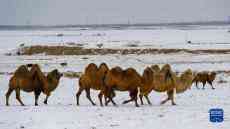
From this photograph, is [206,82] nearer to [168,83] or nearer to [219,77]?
[219,77]

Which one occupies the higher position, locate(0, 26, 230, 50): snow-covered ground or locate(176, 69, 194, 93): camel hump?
locate(176, 69, 194, 93): camel hump

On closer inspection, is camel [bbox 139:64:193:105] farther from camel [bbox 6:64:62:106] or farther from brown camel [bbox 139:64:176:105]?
camel [bbox 6:64:62:106]

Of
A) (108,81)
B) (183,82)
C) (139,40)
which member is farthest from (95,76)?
(139,40)

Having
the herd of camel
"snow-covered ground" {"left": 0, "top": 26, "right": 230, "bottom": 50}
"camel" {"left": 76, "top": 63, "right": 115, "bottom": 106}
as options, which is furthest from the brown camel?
"snow-covered ground" {"left": 0, "top": 26, "right": 230, "bottom": 50}

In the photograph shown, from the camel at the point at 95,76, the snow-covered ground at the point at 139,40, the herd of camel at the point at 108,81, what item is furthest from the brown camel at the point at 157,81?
the snow-covered ground at the point at 139,40

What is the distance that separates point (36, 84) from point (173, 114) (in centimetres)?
482

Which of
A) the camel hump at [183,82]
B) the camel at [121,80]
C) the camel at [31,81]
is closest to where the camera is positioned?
the camel at [121,80]

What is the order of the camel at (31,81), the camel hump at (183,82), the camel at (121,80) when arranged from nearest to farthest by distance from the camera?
the camel at (121,80)
the camel at (31,81)
the camel hump at (183,82)

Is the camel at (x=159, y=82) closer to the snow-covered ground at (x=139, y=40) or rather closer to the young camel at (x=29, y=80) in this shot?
the young camel at (x=29, y=80)

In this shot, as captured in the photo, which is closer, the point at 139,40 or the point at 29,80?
the point at 29,80

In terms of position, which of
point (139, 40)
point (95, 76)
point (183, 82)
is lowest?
point (139, 40)

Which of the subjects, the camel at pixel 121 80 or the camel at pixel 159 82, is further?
the camel at pixel 159 82

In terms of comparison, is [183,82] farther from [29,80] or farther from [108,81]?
[29,80]

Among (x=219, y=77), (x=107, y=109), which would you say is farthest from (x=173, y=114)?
(x=219, y=77)
